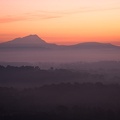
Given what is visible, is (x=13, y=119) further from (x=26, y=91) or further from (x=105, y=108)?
(x=26, y=91)

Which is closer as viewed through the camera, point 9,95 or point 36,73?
point 9,95

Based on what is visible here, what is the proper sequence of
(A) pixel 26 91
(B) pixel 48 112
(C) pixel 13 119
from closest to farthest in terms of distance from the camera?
(C) pixel 13 119
(B) pixel 48 112
(A) pixel 26 91

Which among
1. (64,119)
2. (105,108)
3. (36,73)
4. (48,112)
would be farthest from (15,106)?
(36,73)

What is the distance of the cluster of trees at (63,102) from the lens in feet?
247

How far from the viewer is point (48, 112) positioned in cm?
7831

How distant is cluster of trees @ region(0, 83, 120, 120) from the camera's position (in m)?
75.4

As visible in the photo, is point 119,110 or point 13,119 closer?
point 13,119

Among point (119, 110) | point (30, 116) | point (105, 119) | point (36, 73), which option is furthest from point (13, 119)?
Answer: point (36, 73)

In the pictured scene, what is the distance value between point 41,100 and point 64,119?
25545 millimetres

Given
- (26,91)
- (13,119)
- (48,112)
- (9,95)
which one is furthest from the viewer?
(26,91)

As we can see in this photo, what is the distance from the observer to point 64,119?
73.6m

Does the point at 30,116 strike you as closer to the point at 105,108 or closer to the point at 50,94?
the point at 105,108

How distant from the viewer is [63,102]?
9369cm

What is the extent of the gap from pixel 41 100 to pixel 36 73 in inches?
2066
